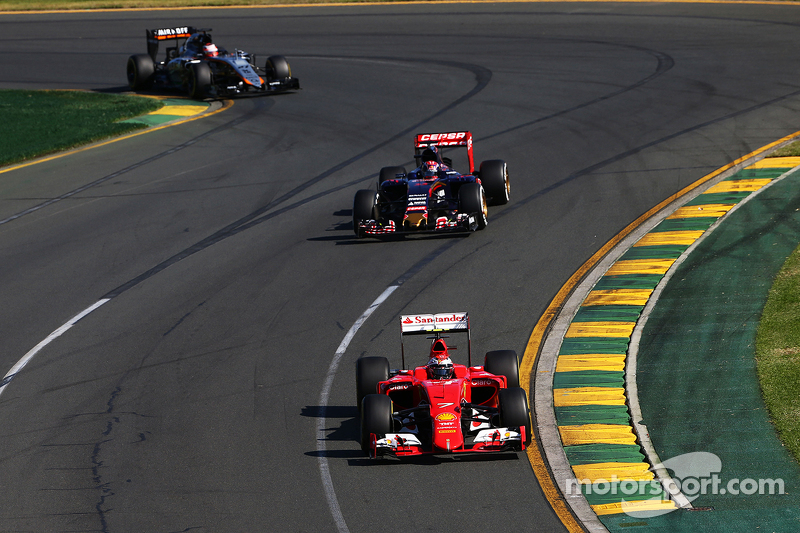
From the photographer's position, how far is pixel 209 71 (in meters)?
36.5

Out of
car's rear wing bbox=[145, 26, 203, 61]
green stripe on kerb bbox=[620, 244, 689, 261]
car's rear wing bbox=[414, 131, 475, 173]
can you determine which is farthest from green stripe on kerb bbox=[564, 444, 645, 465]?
car's rear wing bbox=[145, 26, 203, 61]

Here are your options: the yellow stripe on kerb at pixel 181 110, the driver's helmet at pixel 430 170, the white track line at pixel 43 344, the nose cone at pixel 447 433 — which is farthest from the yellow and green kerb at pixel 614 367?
the yellow stripe on kerb at pixel 181 110

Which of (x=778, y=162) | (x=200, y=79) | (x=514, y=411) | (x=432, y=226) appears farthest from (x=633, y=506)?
(x=200, y=79)

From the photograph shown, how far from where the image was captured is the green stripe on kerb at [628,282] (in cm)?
1802

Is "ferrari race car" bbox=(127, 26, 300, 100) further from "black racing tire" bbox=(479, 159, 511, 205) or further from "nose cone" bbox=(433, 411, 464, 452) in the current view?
"nose cone" bbox=(433, 411, 464, 452)

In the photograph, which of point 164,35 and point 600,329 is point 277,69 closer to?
point 164,35

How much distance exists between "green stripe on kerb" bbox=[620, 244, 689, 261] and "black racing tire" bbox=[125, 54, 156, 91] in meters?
25.3

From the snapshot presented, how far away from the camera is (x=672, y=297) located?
17328 mm

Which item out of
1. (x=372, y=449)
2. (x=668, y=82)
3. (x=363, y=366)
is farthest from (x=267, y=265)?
(x=668, y=82)

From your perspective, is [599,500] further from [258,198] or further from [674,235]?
[258,198]

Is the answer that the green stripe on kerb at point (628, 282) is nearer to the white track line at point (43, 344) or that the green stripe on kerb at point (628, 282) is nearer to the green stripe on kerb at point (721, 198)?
the green stripe on kerb at point (721, 198)

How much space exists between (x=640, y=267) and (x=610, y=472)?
7719 mm

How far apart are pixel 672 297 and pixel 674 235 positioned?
140 inches

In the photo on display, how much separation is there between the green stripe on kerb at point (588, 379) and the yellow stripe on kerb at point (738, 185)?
32.9 ft
